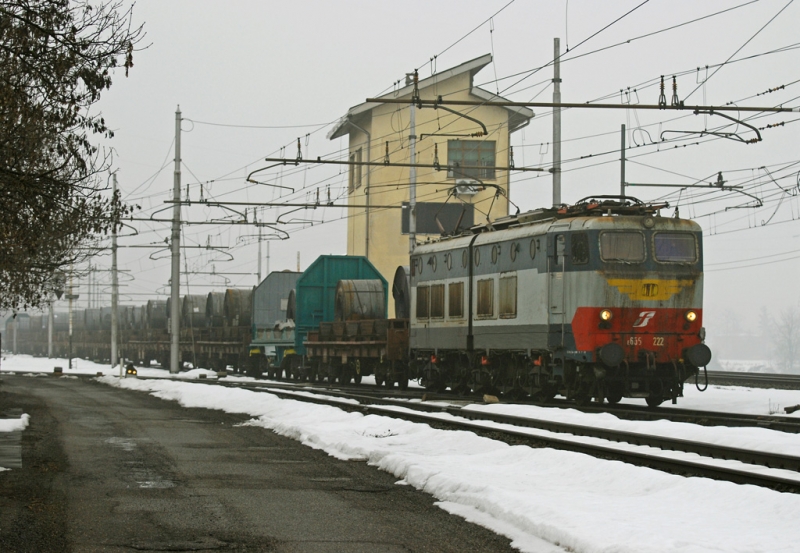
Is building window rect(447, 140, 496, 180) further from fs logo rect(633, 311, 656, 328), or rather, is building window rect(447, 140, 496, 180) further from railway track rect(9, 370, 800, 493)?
railway track rect(9, 370, 800, 493)

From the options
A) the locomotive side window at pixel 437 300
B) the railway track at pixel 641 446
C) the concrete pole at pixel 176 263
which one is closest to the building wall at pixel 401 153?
the concrete pole at pixel 176 263

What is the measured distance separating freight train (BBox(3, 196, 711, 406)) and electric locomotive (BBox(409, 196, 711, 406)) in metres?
0.02

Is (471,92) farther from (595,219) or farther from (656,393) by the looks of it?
(656,393)

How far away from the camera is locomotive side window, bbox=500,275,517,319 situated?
22.3 m

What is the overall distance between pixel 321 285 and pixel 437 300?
11.4 metres

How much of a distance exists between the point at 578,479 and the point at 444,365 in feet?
52.7

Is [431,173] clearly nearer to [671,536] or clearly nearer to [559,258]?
[559,258]

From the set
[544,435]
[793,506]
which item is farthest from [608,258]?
[793,506]

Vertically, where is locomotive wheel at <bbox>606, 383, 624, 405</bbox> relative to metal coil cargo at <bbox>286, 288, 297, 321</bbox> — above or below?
below

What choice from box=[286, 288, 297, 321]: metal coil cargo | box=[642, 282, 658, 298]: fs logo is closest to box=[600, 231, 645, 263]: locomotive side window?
box=[642, 282, 658, 298]: fs logo

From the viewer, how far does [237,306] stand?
48406mm

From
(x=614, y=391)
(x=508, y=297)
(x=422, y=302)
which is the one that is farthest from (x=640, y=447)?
(x=422, y=302)

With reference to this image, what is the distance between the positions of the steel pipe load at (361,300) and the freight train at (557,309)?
2.88 metres

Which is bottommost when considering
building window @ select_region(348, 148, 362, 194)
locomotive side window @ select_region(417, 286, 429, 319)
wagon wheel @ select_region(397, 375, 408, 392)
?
wagon wheel @ select_region(397, 375, 408, 392)
